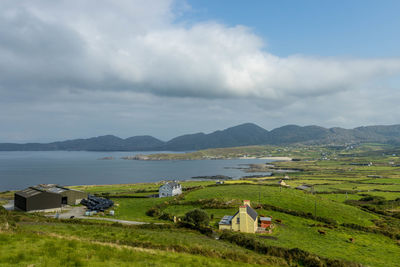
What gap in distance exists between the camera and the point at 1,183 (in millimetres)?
147875

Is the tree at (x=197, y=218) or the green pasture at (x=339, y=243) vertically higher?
the tree at (x=197, y=218)

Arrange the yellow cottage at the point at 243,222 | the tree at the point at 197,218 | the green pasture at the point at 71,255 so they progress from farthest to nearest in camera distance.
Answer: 1. the tree at the point at 197,218
2. the yellow cottage at the point at 243,222
3. the green pasture at the point at 71,255

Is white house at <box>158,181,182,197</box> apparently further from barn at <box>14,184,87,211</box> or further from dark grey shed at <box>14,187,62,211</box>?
dark grey shed at <box>14,187,62,211</box>

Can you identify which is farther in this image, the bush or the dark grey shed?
the dark grey shed

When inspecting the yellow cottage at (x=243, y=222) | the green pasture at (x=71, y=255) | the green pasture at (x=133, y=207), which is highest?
the green pasture at (x=71, y=255)

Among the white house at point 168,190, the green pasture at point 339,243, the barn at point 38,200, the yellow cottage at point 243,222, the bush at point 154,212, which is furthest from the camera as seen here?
the white house at point 168,190

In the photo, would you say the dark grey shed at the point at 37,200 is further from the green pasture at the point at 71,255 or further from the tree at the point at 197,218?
the green pasture at the point at 71,255

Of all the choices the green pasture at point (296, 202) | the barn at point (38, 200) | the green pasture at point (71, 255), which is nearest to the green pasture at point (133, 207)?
the green pasture at point (296, 202)

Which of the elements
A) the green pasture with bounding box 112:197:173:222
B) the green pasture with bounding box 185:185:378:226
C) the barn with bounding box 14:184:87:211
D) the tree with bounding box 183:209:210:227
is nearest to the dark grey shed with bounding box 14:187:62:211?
the barn with bounding box 14:184:87:211

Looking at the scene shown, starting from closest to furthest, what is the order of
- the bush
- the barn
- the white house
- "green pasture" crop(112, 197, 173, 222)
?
the bush
"green pasture" crop(112, 197, 173, 222)
the barn
the white house

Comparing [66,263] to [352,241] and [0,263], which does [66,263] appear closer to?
[0,263]

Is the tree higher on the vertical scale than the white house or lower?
higher

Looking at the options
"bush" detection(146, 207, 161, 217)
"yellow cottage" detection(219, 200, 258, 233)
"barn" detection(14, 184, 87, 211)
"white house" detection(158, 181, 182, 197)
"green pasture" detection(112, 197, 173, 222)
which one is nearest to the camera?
"yellow cottage" detection(219, 200, 258, 233)

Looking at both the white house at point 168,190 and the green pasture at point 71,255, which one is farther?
the white house at point 168,190
